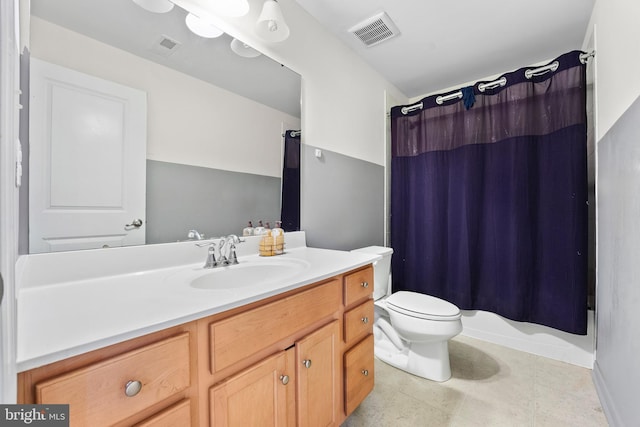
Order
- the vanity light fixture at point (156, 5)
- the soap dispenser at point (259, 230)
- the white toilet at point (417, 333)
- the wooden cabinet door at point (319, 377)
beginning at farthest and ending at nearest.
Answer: the white toilet at point (417, 333) → the soap dispenser at point (259, 230) → the vanity light fixture at point (156, 5) → the wooden cabinet door at point (319, 377)

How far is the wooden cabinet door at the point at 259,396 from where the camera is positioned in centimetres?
67

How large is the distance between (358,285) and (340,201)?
84cm

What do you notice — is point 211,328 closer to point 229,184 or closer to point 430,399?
point 229,184

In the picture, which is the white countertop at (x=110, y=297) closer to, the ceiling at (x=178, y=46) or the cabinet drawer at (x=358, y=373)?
the cabinet drawer at (x=358, y=373)

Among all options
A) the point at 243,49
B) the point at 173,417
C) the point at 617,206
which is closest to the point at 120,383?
the point at 173,417

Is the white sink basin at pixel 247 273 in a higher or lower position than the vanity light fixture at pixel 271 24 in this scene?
lower

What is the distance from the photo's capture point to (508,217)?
1917mm

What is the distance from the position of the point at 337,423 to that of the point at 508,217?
5.81ft

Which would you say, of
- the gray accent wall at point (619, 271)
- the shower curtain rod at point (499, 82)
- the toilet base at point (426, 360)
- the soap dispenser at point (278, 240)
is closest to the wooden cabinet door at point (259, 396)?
the soap dispenser at point (278, 240)

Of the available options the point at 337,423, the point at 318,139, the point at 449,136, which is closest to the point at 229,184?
the point at 318,139

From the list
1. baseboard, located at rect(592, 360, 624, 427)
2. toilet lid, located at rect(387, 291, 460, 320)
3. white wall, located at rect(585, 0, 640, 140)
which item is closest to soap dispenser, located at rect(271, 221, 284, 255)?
toilet lid, located at rect(387, 291, 460, 320)

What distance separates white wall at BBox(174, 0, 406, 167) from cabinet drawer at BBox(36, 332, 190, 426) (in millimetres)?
1316

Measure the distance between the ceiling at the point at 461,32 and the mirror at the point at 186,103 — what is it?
69 cm

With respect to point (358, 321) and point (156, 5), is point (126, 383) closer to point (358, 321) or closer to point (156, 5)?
point (358, 321)
